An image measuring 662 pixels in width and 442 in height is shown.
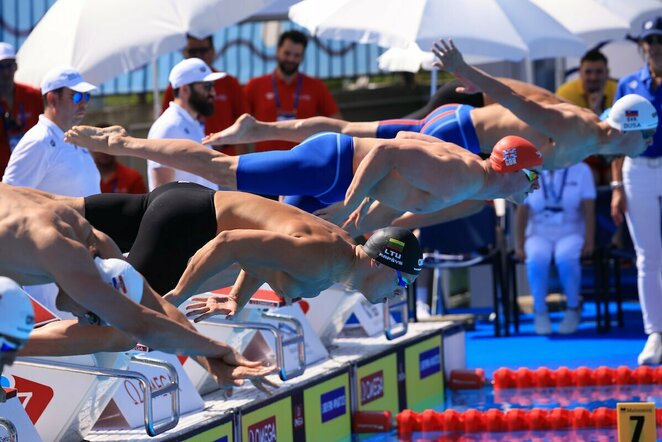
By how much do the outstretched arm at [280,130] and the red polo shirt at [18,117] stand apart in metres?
1.44

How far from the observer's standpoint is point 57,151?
24.9 ft

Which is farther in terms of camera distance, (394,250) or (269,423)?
(269,423)

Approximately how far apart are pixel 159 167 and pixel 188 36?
2225mm

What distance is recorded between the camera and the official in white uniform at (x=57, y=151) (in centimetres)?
750

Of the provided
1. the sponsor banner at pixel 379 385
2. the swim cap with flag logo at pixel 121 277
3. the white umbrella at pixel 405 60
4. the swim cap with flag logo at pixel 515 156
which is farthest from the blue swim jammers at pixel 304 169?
the white umbrella at pixel 405 60

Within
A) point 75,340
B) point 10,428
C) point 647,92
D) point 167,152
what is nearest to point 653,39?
point 647,92

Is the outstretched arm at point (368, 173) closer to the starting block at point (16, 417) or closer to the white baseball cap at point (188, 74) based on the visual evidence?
the white baseball cap at point (188, 74)

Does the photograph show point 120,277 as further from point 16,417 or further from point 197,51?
point 197,51

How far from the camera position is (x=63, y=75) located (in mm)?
7602

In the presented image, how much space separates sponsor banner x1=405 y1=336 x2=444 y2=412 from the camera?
381 inches

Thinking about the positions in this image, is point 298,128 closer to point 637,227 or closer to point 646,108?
point 646,108

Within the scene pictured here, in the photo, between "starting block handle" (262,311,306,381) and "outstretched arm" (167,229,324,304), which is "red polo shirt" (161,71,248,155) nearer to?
"starting block handle" (262,311,306,381)

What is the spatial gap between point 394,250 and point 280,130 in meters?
2.30

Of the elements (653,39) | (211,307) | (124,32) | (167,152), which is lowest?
(211,307)
